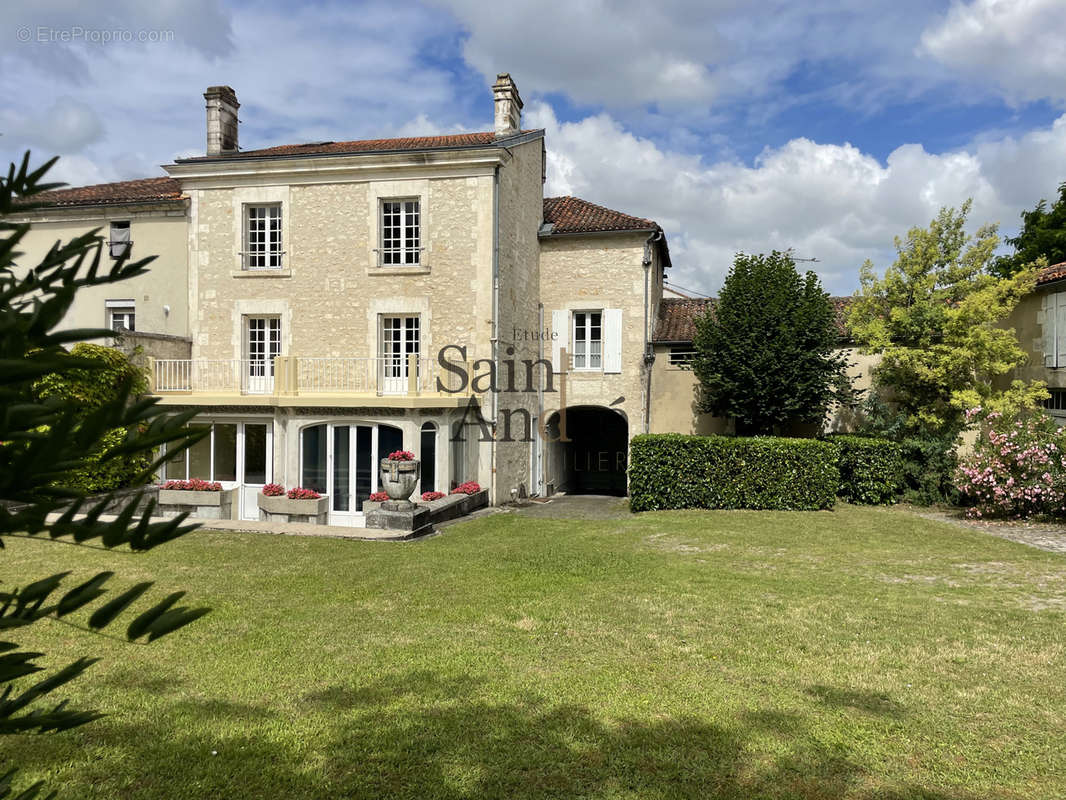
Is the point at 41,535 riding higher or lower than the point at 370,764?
higher

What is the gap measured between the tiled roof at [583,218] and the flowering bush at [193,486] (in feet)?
34.8

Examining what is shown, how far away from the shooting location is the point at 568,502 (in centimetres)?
1827

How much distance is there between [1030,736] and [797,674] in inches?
61.3

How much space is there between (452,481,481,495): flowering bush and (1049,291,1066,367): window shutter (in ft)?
42.6

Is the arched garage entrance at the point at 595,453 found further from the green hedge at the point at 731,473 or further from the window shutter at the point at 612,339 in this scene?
the green hedge at the point at 731,473

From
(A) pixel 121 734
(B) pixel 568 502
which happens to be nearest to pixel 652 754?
(A) pixel 121 734

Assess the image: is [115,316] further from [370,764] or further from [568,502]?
[370,764]

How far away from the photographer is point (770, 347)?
54.4 ft

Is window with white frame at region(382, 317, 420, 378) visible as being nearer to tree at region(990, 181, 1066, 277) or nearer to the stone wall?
the stone wall

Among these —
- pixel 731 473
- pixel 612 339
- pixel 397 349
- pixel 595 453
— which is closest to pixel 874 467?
pixel 731 473

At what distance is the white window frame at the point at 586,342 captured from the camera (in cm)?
1945

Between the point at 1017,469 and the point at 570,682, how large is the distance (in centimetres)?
1256

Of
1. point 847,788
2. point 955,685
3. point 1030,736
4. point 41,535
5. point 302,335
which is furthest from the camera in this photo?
point 302,335

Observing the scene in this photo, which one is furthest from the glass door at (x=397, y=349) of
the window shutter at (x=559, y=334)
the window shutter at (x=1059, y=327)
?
the window shutter at (x=1059, y=327)
